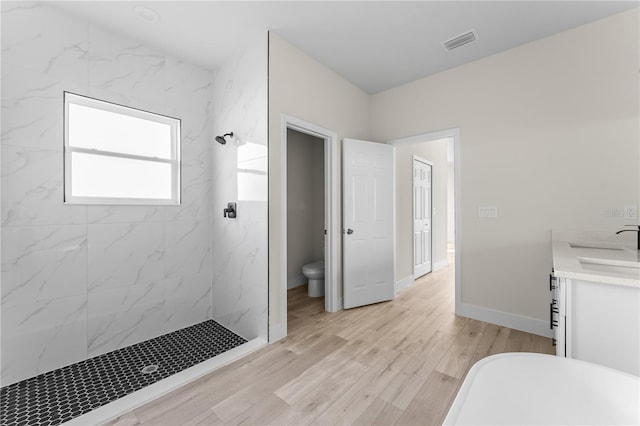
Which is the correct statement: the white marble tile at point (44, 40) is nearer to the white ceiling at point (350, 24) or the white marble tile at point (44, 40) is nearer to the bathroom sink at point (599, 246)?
the white ceiling at point (350, 24)

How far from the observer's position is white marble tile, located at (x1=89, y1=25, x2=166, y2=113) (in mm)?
2293

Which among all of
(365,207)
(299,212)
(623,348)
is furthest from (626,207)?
(299,212)

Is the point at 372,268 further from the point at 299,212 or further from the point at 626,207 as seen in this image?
the point at 626,207

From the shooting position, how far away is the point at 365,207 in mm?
3283

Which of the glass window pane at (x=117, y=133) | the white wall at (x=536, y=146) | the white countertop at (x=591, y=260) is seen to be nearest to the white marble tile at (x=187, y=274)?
the glass window pane at (x=117, y=133)

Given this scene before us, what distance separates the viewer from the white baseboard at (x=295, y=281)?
4.12 m

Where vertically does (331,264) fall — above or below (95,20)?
below

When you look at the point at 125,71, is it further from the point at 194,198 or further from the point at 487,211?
the point at 487,211

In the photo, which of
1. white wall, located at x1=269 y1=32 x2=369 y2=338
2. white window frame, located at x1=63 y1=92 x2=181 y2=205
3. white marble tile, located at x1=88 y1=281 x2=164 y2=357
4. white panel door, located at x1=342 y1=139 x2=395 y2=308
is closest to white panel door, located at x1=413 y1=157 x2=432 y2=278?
white panel door, located at x1=342 y1=139 x2=395 y2=308

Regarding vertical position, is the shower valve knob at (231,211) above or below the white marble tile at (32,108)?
below

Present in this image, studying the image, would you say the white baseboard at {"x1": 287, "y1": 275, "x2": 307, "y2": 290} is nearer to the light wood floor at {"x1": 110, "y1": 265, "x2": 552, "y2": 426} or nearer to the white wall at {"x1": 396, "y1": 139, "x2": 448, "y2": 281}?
the light wood floor at {"x1": 110, "y1": 265, "x2": 552, "y2": 426}

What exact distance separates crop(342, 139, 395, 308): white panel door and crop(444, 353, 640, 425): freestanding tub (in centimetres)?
225

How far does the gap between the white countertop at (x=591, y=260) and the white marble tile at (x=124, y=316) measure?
10.1ft

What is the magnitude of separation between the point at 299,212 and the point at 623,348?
11.7 ft
